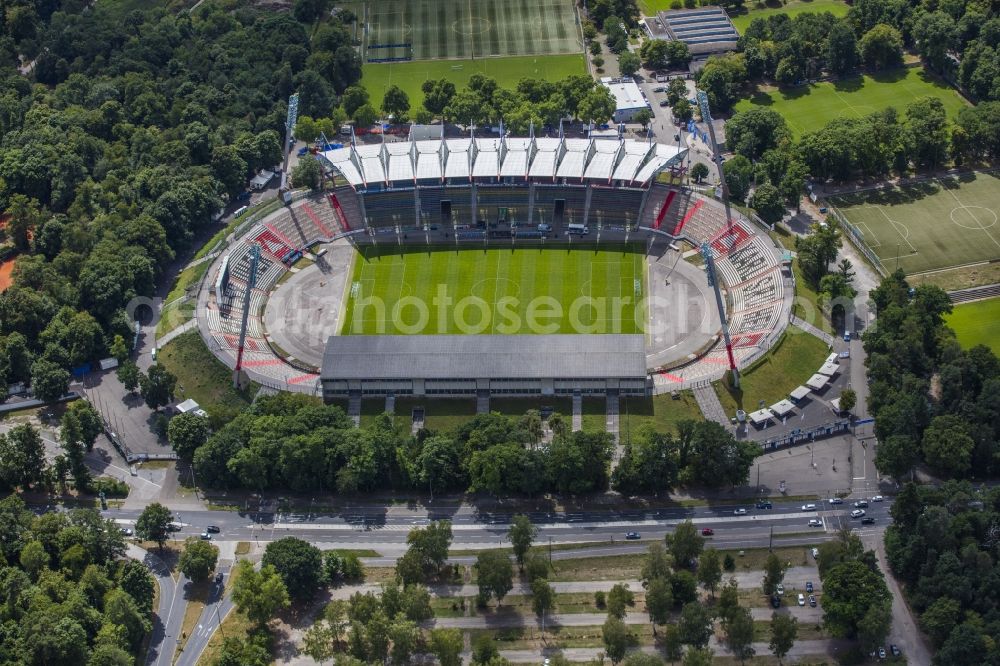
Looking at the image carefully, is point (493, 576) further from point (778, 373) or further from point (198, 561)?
point (778, 373)

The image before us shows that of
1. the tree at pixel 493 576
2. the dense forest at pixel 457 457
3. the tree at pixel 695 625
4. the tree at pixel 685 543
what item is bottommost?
the tree at pixel 695 625

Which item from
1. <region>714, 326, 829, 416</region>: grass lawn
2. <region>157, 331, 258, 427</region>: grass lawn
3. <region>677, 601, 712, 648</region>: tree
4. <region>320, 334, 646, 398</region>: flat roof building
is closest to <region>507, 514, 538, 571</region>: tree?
<region>677, 601, 712, 648</region>: tree

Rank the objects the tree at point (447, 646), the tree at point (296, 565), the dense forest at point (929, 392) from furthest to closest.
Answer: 1. the dense forest at point (929, 392)
2. the tree at point (296, 565)
3. the tree at point (447, 646)

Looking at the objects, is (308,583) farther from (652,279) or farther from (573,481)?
(652,279)

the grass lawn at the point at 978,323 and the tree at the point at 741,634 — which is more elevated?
the grass lawn at the point at 978,323

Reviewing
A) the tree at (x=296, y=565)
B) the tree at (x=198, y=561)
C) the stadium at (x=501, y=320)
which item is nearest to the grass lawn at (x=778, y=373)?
the stadium at (x=501, y=320)

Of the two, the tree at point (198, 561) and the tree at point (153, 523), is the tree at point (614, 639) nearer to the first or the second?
the tree at point (198, 561)
